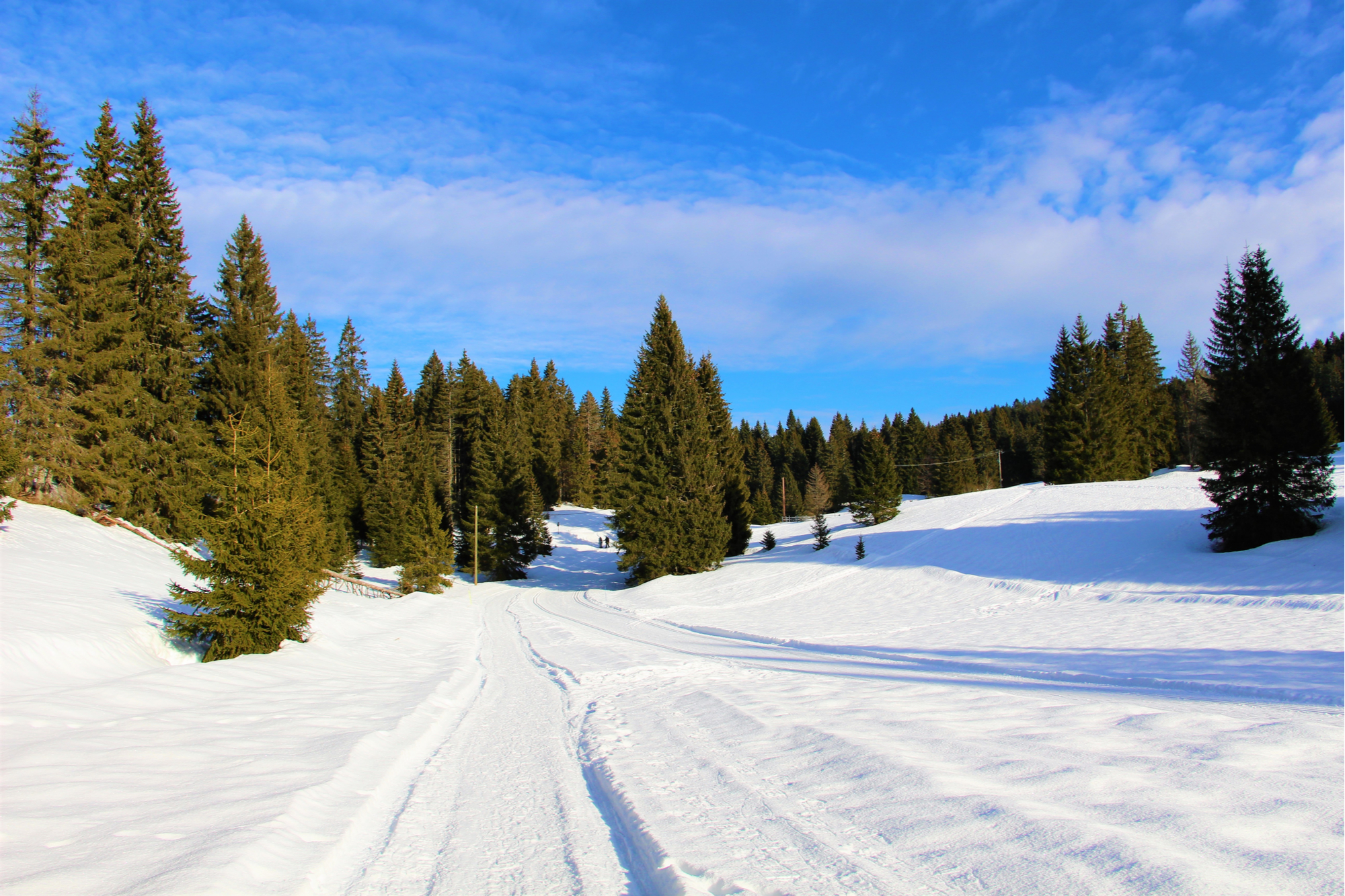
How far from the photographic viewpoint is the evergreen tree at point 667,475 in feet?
93.9

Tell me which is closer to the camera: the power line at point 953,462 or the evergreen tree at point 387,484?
the evergreen tree at point 387,484

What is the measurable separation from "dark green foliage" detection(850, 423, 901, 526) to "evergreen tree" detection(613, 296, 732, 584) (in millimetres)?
12208

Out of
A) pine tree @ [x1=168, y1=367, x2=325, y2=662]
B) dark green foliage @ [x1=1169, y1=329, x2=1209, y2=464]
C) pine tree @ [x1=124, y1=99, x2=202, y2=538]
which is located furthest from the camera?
dark green foliage @ [x1=1169, y1=329, x2=1209, y2=464]

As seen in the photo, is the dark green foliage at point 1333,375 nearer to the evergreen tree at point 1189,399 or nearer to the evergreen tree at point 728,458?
the evergreen tree at point 1189,399

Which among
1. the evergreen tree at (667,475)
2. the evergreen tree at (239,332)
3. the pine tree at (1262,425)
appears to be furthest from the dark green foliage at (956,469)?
the evergreen tree at (239,332)

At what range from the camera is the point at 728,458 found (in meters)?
36.1

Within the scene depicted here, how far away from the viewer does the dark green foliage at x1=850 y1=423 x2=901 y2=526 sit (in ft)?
123

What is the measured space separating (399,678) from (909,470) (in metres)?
74.1

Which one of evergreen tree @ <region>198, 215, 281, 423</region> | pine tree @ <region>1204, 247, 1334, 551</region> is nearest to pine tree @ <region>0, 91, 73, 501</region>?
A: evergreen tree @ <region>198, 215, 281, 423</region>

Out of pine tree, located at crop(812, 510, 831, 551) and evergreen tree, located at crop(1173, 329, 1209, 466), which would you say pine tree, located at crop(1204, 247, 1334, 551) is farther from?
evergreen tree, located at crop(1173, 329, 1209, 466)

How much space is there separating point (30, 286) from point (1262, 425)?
39203 millimetres

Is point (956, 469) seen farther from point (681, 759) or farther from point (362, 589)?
point (681, 759)

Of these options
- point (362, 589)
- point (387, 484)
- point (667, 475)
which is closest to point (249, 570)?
point (667, 475)

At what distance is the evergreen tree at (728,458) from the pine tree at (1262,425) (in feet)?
63.9
